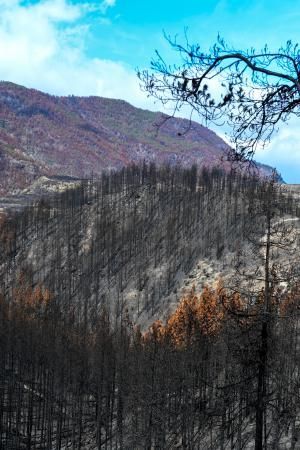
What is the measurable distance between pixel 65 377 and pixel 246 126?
76657 millimetres

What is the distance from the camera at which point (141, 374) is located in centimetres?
5659

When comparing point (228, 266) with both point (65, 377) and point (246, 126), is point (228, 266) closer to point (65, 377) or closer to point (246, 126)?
point (65, 377)

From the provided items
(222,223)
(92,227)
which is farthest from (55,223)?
(222,223)

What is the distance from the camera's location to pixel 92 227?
182 metres

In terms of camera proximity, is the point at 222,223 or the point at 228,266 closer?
the point at 228,266

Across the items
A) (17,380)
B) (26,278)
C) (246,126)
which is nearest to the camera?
(246,126)

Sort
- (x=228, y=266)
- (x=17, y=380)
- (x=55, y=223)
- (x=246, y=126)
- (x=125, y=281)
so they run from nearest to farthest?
(x=246, y=126), (x=17, y=380), (x=228, y=266), (x=125, y=281), (x=55, y=223)

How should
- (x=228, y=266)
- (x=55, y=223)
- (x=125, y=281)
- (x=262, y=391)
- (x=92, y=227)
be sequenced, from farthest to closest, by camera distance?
1. (x=55, y=223)
2. (x=92, y=227)
3. (x=125, y=281)
4. (x=228, y=266)
5. (x=262, y=391)

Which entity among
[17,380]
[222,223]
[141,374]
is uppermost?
[222,223]

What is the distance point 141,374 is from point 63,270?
115099mm

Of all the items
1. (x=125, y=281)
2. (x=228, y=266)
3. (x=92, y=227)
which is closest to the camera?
(x=228, y=266)

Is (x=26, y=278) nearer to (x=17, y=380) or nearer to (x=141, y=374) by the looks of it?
(x=17, y=380)

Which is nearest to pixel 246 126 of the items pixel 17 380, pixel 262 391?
pixel 262 391

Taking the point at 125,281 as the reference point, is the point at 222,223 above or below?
above
